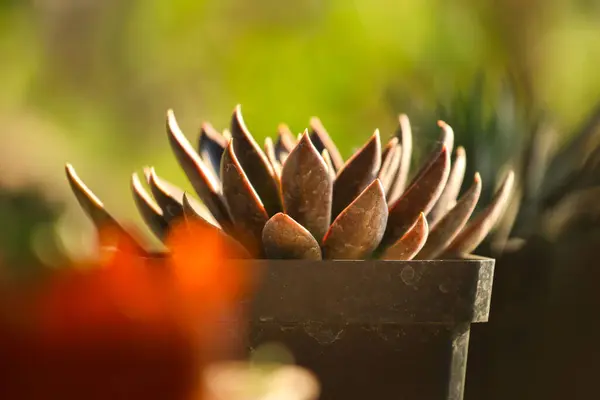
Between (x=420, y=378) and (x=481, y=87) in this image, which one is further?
(x=481, y=87)

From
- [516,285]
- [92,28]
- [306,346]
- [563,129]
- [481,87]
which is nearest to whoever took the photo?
[306,346]

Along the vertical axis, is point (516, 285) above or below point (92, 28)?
below

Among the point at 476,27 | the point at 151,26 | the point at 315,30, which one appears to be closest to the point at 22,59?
the point at 151,26

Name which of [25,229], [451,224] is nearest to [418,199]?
[451,224]

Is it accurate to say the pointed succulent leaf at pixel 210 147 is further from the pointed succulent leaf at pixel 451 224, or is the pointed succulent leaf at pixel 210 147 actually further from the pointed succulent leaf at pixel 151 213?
the pointed succulent leaf at pixel 451 224

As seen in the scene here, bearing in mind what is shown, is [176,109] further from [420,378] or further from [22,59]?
[420,378]

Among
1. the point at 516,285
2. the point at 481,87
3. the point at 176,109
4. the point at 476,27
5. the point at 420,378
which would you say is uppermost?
the point at 476,27

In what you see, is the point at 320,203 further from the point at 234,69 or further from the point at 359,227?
the point at 234,69
